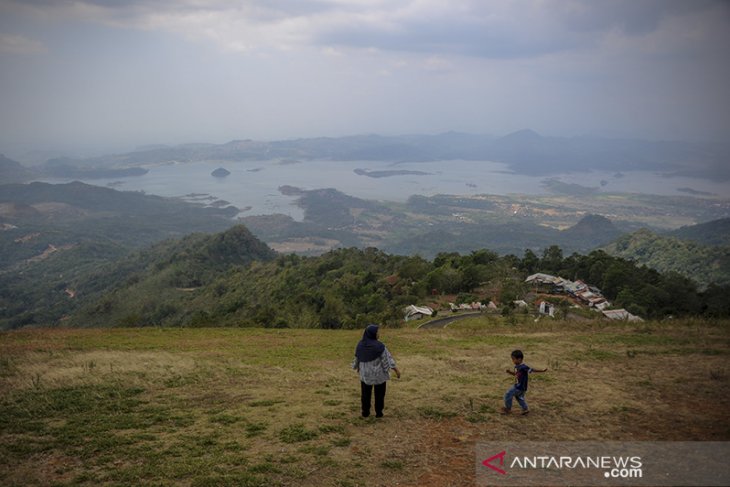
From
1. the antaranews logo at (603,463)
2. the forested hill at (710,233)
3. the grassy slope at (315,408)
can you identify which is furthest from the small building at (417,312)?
the forested hill at (710,233)

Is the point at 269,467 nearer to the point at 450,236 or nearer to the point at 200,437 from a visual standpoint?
the point at 200,437

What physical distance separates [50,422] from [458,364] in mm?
10747

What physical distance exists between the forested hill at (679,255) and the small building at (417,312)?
37333 mm

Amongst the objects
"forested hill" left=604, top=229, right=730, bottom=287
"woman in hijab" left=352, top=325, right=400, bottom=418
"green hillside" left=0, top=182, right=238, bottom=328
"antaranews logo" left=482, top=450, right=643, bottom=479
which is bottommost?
"green hillside" left=0, top=182, right=238, bottom=328

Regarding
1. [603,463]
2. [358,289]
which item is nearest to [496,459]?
[603,463]

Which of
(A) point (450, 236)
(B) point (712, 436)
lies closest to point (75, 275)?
(A) point (450, 236)

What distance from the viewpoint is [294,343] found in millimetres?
A: 18703

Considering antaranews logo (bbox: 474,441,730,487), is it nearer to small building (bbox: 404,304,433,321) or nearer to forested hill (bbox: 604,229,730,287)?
small building (bbox: 404,304,433,321)

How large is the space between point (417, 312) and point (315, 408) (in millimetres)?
25066

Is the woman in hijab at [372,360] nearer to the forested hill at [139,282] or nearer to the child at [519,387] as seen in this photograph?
the child at [519,387]

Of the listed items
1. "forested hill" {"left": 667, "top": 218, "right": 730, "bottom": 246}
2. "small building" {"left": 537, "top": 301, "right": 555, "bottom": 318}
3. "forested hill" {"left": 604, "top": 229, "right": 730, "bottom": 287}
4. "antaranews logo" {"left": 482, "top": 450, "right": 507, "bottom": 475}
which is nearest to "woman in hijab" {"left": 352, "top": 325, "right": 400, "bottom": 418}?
"antaranews logo" {"left": 482, "top": 450, "right": 507, "bottom": 475}

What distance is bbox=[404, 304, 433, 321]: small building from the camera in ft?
108

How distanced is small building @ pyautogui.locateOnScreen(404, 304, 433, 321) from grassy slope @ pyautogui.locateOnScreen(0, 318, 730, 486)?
1620 cm

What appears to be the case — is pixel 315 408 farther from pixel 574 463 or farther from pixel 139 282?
pixel 139 282
